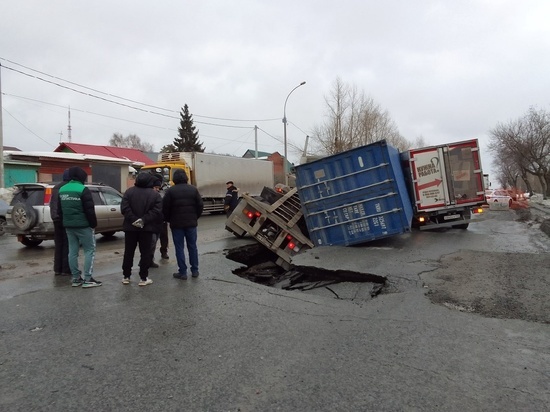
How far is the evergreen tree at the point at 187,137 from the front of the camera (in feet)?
188

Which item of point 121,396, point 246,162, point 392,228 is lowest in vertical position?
point 121,396

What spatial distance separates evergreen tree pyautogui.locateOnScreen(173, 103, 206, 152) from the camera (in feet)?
188

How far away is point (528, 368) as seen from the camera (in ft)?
11.2

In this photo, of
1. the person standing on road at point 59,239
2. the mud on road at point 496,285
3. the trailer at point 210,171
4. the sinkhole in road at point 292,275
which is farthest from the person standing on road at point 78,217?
the trailer at point 210,171

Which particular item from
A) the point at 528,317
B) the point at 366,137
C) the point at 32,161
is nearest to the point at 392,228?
the point at 528,317

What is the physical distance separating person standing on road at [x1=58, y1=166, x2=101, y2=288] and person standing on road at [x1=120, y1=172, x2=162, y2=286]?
1.53 ft

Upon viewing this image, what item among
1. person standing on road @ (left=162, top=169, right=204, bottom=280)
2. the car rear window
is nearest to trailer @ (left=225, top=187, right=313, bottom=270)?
person standing on road @ (left=162, top=169, right=204, bottom=280)

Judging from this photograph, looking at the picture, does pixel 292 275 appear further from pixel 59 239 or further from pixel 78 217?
pixel 59 239

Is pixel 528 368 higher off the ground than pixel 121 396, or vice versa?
pixel 121 396

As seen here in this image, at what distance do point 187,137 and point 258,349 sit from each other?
186 ft

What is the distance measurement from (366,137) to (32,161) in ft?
93.0

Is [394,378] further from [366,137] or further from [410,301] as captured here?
[366,137]

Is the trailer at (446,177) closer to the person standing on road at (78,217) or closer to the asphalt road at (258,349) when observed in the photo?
the asphalt road at (258,349)

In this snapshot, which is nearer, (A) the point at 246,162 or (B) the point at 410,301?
(B) the point at 410,301
